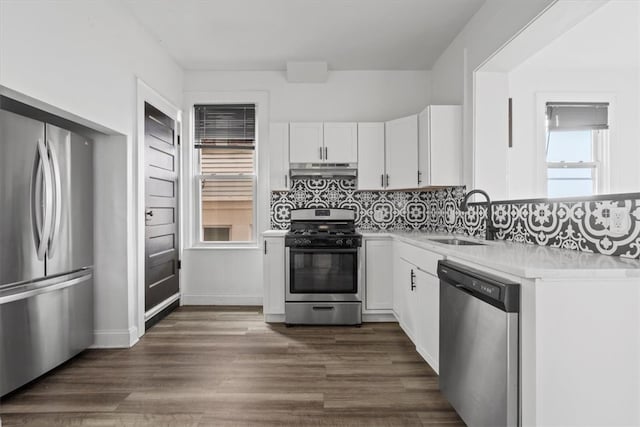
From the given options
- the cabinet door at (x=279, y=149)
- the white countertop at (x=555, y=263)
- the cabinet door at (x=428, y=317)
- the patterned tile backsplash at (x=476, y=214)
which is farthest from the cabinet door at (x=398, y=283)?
the cabinet door at (x=279, y=149)

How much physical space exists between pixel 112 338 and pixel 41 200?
1.28m

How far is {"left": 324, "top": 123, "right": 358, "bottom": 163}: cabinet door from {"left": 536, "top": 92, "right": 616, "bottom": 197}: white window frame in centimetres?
169

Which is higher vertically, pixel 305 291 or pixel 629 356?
pixel 629 356

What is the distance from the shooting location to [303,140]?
3.92 metres

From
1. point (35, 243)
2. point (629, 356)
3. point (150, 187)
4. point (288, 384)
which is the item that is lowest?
point (288, 384)

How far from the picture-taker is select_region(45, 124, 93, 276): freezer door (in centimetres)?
236

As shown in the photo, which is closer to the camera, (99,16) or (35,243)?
(35,243)

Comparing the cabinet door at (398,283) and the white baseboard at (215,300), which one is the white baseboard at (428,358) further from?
the white baseboard at (215,300)

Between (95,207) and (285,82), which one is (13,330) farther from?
(285,82)

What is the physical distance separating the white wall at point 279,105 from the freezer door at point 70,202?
149 cm

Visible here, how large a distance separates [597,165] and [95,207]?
4346 mm

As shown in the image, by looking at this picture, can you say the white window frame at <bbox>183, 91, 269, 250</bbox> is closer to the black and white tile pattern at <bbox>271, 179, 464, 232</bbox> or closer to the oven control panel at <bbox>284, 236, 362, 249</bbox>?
the black and white tile pattern at <bbox>271, 179, 464, 232</bbox>

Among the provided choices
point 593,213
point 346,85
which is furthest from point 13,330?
point 346,85

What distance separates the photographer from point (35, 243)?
220 cm
